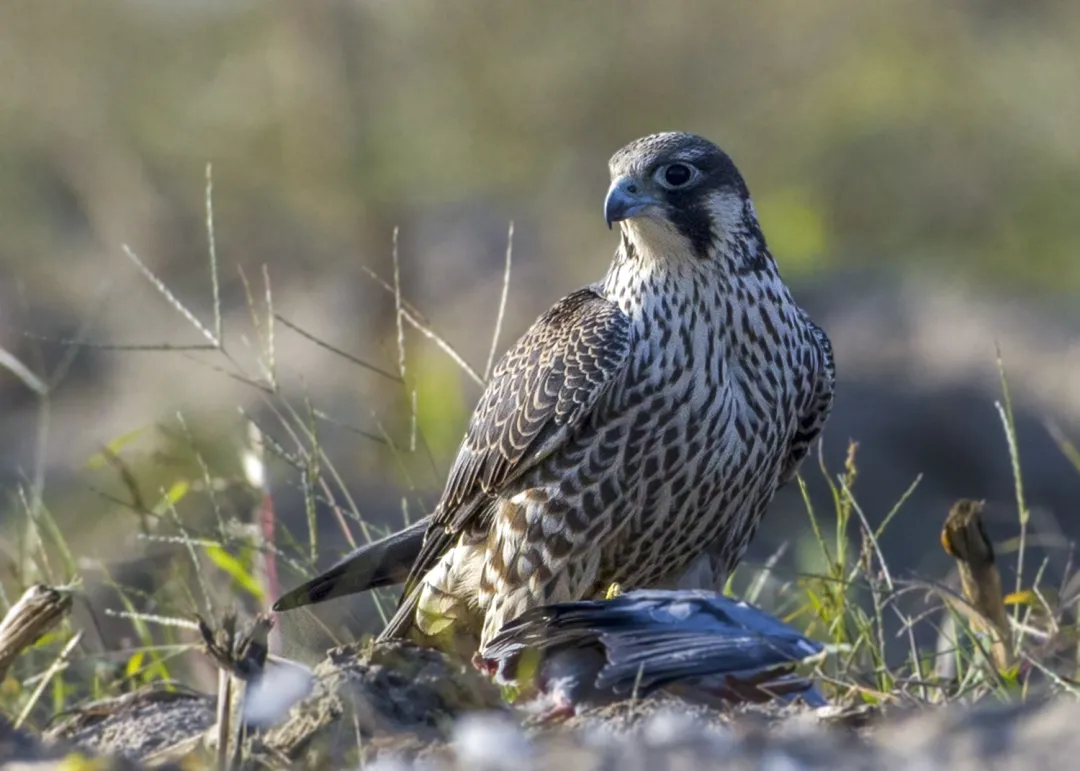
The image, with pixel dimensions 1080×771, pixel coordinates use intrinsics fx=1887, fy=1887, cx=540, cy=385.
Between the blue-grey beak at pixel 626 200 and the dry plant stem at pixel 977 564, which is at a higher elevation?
the blue-grey beak at pixel 626 200

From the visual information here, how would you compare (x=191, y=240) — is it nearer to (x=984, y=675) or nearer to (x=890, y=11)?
(x=890, y=11)

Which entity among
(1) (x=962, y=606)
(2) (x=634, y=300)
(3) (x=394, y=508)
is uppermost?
(2) (x=634, y=300)

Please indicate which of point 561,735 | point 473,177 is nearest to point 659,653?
point 561,735

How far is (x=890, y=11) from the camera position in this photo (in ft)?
48.0

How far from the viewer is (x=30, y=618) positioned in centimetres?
332

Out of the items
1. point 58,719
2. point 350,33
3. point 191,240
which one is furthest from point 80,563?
point 191,240

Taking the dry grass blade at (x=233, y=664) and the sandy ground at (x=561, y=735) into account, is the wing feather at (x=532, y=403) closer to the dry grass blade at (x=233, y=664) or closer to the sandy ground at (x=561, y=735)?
the sandy ground at (x=561, y=735)

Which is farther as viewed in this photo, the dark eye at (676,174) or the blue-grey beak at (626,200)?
the dark eye at (676,174)

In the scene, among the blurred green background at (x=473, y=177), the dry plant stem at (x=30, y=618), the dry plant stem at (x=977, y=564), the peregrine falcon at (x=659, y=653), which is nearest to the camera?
the peregrine falcon at (x=659, y=653)

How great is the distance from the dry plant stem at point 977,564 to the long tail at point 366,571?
134 cm

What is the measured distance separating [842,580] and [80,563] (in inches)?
77.0

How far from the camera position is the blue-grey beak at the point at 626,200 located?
4316 millimetres

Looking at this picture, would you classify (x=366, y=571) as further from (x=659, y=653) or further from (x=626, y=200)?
(x=659, y=653)

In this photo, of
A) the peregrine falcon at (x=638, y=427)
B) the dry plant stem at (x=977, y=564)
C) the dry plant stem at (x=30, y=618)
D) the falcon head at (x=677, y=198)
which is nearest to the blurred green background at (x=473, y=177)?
the peregrine falcon at (x=638, y=427)
